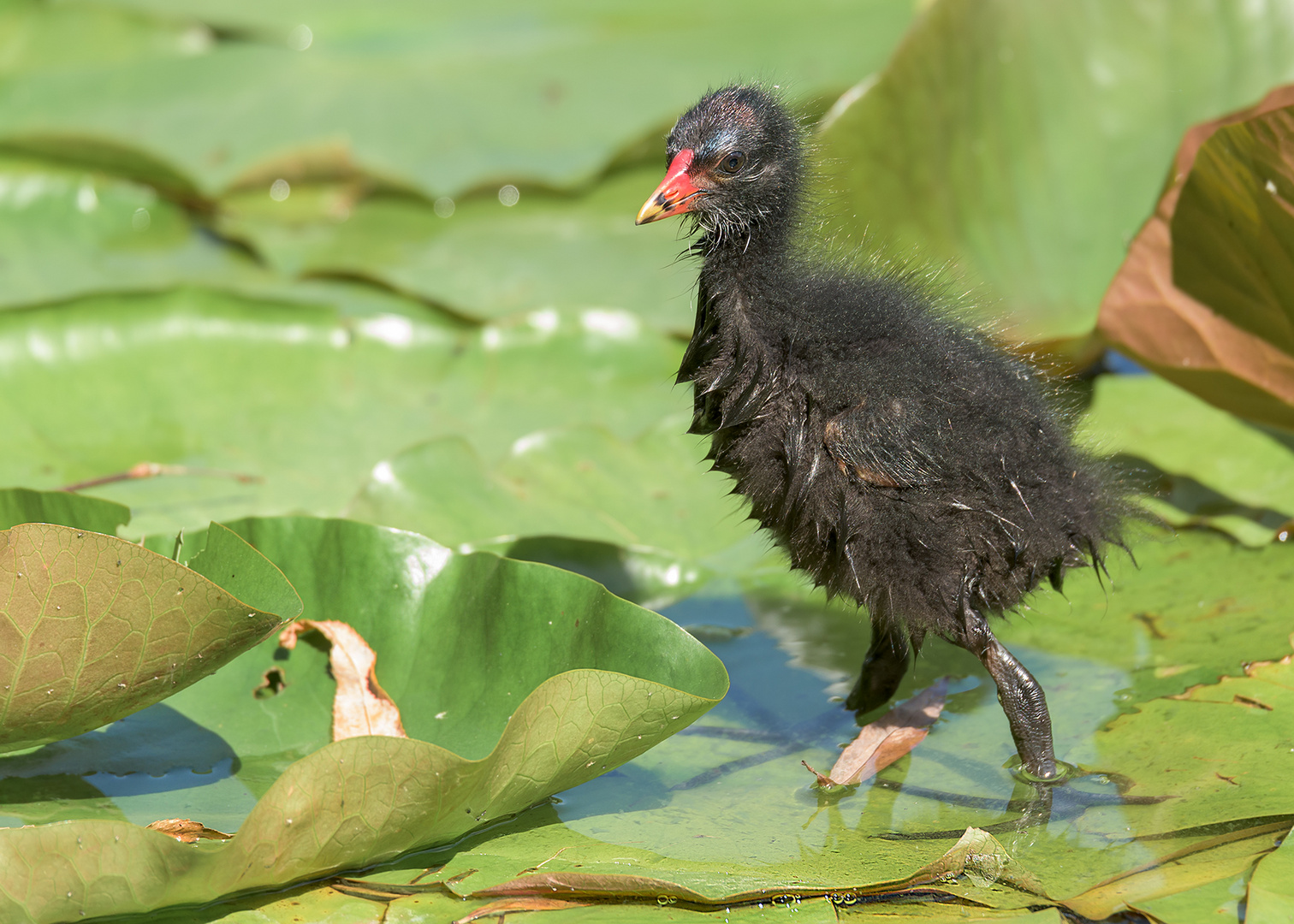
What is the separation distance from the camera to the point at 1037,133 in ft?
8.82

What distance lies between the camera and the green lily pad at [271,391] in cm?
241

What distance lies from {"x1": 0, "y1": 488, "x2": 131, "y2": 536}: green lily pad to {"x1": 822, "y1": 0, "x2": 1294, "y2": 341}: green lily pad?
62.8 inches

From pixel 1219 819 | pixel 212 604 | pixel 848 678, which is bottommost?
pixel 848 678

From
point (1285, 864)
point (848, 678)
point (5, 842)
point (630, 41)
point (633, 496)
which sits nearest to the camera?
point (5, 842)

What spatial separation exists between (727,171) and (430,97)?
2.01 metres

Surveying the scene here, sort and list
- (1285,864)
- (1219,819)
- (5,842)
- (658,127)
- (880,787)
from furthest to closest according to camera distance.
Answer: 1. (658,127)
2. (880,787)
3. (1219,819)
4. (1285,864)
5. (5,842)

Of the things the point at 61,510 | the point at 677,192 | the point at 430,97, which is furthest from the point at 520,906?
the point at 430,97

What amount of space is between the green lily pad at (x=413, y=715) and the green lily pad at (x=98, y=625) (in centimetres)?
22

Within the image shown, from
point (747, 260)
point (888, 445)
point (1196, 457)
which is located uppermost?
point (747, 260)

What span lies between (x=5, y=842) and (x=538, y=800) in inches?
25.1

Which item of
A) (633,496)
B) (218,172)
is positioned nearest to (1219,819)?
(633,496)

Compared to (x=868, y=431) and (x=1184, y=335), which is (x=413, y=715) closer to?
(x=868, y=431)

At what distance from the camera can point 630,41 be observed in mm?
3770

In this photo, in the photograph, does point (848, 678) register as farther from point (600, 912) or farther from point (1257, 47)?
point (1257, 47)
